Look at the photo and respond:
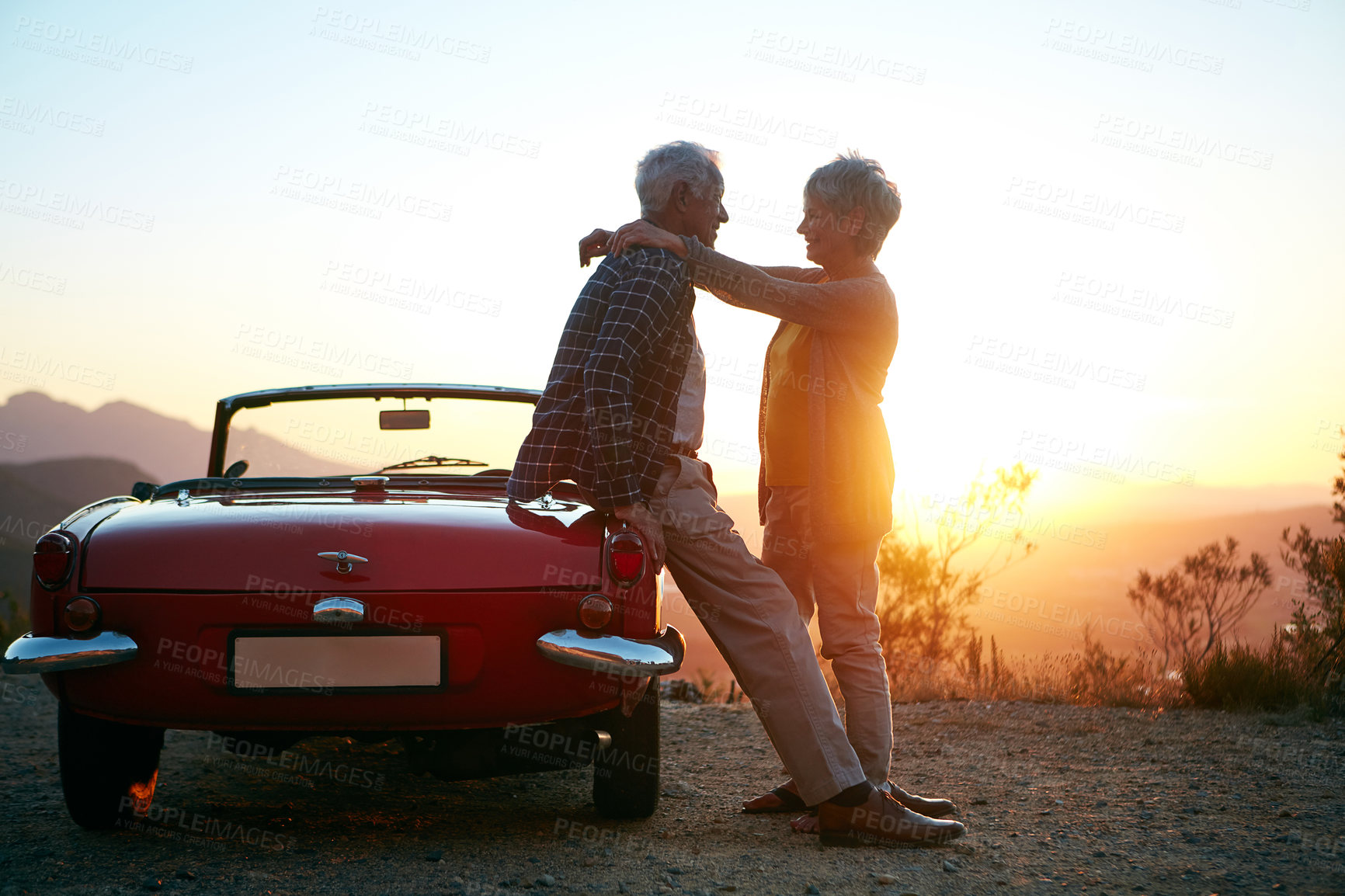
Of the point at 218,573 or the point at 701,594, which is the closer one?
the point at 218,573

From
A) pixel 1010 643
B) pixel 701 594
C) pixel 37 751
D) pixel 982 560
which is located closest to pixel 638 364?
pixel 701 594

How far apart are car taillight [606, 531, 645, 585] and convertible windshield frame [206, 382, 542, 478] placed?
58.1 inches

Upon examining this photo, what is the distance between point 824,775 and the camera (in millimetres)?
2867

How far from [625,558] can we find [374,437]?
179 cm

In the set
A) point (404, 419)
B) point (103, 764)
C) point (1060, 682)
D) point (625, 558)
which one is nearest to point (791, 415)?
point (625, 558)

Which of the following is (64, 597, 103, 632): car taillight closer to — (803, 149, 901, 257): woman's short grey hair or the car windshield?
the car windshield

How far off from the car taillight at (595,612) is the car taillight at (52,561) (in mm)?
1412

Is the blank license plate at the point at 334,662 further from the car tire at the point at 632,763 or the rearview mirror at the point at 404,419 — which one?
the rearview mirror at the point at 404,419

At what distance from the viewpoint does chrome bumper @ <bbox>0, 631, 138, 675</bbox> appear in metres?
2.54

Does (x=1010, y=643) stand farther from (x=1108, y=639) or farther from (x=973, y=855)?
(x=973, y=855)

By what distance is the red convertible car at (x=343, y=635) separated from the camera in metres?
2.60

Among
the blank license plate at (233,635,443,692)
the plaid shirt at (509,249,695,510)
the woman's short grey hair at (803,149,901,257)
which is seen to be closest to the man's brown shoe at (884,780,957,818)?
the plaid shirt at (509,249,695,510)

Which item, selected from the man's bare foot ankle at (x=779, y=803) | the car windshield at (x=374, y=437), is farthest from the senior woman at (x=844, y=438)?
the car windshield at (x=374, y=437)

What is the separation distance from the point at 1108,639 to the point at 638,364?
4913mm
